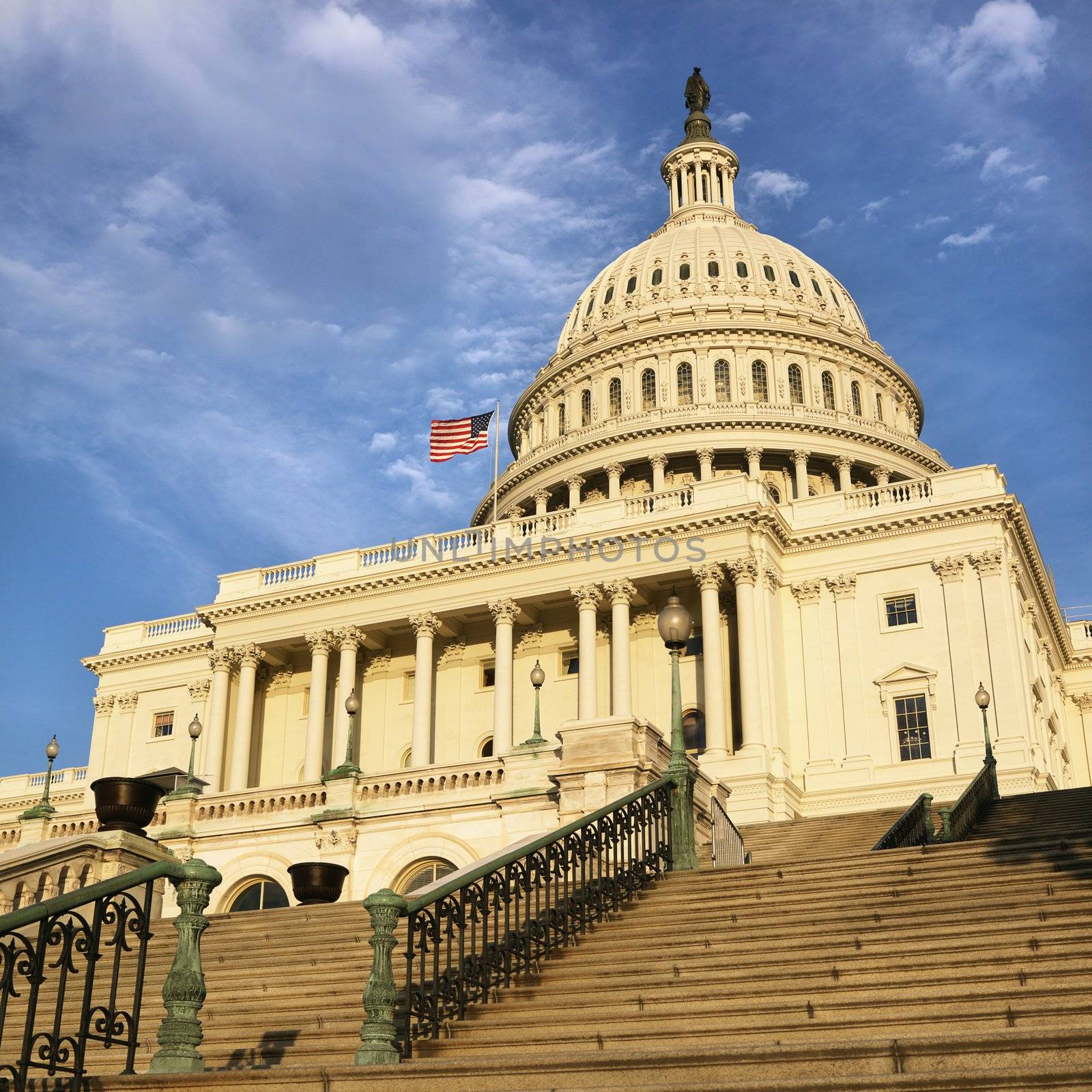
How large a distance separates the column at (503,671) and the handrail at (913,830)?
28986 mm

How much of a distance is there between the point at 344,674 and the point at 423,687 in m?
3.66

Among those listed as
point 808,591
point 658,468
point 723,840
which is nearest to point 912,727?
point 808,591

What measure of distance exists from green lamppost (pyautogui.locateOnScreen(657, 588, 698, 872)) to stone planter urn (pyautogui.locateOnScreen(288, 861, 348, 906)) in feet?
27.7

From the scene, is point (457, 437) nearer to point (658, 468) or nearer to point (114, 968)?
point (658, 468)

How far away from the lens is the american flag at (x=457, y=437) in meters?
62.4

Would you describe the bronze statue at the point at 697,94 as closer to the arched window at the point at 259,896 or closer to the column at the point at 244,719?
the column at the point at 244,719

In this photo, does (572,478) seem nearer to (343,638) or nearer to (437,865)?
(343,638)

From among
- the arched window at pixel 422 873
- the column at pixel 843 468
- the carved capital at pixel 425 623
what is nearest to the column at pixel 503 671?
the carved capital at pixel 425 623

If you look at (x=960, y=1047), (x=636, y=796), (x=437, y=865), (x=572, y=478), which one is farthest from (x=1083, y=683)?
(x=960, y=1047)

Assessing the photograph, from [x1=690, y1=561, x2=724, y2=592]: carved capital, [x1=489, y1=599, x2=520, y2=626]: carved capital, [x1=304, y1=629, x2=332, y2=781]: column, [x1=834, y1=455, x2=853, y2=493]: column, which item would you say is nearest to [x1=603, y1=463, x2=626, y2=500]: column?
[x1=834, y1=455, x2=853, y2=493]: column

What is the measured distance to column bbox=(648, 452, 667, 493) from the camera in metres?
76.4

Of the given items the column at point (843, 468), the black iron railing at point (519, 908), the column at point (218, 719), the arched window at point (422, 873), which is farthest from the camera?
the column at point (843, 468)

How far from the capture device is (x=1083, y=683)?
6931 cm

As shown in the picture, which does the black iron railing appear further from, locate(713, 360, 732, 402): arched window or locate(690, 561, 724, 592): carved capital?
locate(713, 360, 732, 402): arched window
